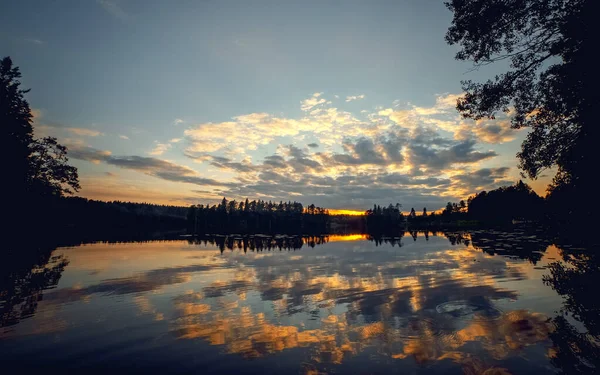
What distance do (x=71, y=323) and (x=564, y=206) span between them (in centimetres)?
2628

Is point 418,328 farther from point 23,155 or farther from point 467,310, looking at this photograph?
point 23,155

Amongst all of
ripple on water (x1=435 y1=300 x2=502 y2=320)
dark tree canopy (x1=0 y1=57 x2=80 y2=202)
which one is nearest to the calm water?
ripple on water (x1=435 y1=300 x2=502 y2=320)

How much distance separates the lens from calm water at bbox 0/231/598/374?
7668 millimetres

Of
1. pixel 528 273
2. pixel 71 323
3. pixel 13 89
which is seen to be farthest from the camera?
pixel 13 89

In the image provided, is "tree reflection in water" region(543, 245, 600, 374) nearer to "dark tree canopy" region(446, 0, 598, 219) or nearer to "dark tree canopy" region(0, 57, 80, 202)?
"dark tree canopy" region(446, 0, 598, 219)

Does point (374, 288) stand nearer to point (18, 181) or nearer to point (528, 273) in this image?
point (528, 273)

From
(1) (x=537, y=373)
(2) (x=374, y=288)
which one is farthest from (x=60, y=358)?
(2) (x=374, y=288)

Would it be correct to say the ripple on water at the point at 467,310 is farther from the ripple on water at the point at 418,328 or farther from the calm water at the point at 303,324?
the ripple on water at the point at 418,328

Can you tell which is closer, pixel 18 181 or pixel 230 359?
pixel 230 359

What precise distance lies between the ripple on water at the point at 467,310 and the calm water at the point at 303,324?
44 millimetres

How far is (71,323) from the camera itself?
11.1 meters

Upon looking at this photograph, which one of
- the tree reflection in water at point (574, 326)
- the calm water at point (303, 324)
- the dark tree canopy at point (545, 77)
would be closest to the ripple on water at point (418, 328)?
the calm water at point (303, 324)

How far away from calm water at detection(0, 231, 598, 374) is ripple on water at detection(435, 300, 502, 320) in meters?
→ 0.04

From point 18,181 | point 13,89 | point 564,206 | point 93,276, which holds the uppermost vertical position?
point 13,89
